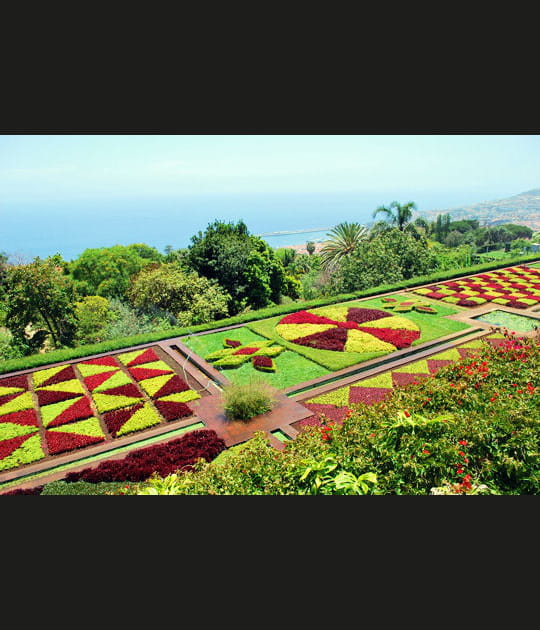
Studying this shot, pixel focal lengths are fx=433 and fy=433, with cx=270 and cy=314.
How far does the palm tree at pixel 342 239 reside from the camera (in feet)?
94.3

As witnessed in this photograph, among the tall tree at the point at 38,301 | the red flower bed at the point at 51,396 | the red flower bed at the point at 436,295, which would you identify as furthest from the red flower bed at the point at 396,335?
the tall tree at the point at 38,301

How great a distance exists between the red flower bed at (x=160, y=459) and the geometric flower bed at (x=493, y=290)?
44.5 ft

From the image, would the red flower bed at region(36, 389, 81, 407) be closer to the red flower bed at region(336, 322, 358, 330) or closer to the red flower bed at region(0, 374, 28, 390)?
the red flower bed at region(0, 374, 28, 390)

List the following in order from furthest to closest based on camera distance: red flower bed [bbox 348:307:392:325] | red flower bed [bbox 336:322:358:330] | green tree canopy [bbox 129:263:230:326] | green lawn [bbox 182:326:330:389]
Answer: green tree canopy [bbox 129:263:230:326]
red flower bed [bbox 348:307:392:325]
red flower bed [bbox 336:322:358:330]
green lawn [bbox 182:326:330:389]

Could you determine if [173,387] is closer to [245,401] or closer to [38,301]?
[245,401]

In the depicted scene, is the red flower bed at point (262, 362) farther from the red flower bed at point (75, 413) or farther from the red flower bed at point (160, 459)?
the red flower bed at point (75, 413)

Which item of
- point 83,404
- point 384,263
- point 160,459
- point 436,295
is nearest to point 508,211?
point 384,263

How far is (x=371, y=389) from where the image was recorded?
10859mm

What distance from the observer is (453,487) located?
393 centimetres

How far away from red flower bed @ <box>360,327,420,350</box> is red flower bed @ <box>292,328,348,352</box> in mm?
373

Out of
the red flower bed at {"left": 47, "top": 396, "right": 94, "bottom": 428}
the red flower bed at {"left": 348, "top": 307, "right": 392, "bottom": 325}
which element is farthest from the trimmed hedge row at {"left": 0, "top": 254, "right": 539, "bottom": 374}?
the red flower bed at {"left": 47, "top": 396, "right": 94, "bottom": 428}

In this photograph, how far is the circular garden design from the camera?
13.6 m

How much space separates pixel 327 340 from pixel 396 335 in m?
2.30

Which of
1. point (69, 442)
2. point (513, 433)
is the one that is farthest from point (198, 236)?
point (513, 433)
